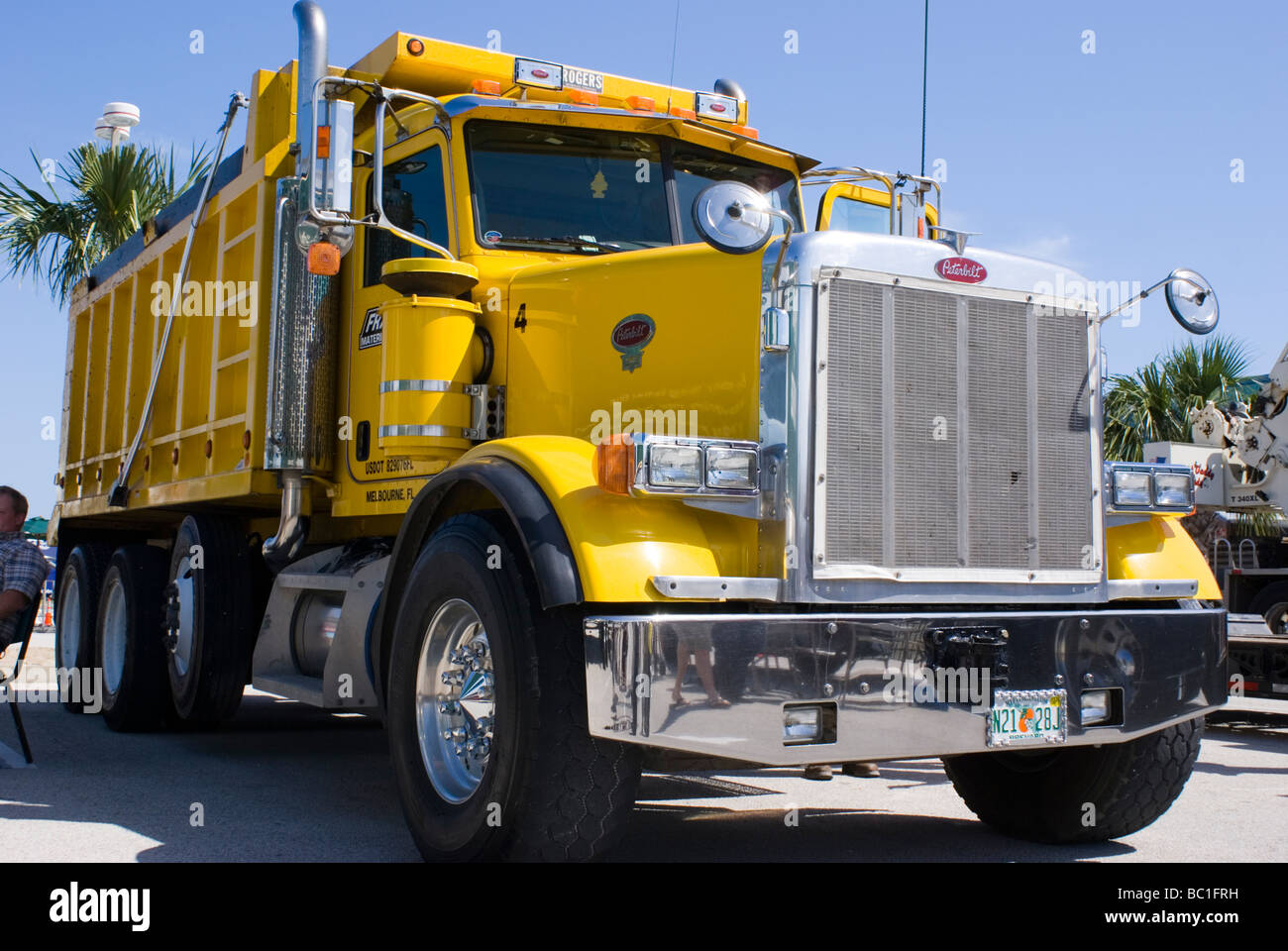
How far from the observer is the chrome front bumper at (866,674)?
4094mm

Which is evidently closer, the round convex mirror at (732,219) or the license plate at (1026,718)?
the round convex mirror at (732,219)

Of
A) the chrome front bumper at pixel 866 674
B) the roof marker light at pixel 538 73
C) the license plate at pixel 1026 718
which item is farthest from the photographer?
the roof marker light at pixel 538 73

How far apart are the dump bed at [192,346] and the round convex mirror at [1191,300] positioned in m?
4.46

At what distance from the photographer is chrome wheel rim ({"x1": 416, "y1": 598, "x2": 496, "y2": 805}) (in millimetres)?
4770

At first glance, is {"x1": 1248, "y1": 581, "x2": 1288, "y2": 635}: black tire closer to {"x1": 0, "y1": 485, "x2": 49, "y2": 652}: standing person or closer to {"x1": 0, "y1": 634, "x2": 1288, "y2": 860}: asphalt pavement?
{"x1": 0, "y1": 634, "x2": 1288, "y2": 860}: asphalt pavement

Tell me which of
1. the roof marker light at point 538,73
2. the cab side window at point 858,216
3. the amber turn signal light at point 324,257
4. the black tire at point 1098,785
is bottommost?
the black tire at point 1098,785

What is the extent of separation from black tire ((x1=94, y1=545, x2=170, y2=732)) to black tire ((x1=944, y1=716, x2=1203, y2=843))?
5.55 m

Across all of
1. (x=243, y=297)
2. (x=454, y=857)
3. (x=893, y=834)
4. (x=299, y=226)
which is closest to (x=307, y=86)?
(x=299, y=226)

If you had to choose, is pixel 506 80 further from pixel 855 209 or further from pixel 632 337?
pixel 632 337

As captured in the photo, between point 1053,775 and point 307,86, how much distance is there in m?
4.26
